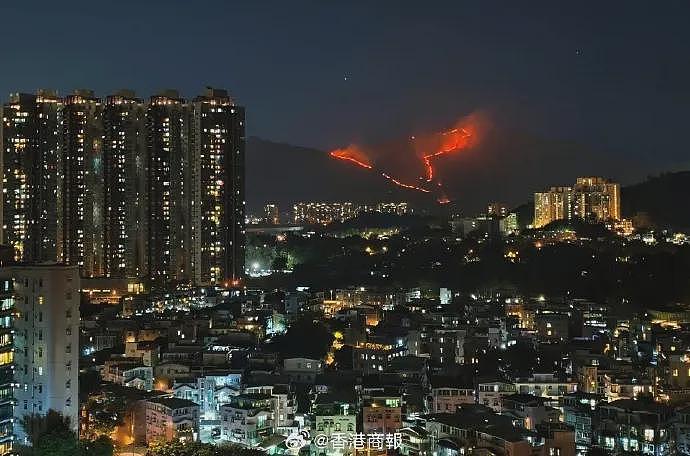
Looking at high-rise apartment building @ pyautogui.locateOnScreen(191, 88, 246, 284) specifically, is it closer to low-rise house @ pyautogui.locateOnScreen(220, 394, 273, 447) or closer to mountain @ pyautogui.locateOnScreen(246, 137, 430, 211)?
low-rise house @ pyautogui.locateOnScreen(220, 394, 273, 447)

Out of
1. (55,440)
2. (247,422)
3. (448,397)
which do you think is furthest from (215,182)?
(55,440)

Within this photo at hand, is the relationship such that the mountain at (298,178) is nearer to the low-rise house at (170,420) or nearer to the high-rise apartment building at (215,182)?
the high-rise apartment building at (215,182)

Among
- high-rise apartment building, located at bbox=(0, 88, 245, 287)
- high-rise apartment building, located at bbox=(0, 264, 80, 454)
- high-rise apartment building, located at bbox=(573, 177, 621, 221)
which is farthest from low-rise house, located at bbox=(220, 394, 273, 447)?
high-rise apartment building, located at bbox=(573, 177, 621, 221)

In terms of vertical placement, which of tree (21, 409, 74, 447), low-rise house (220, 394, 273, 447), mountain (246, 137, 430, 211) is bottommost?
low-rise house (220, 394, 273, 447)

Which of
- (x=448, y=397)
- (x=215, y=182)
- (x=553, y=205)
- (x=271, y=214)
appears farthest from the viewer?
(x=271, y=214)

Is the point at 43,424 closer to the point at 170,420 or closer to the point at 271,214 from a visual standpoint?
the point at 170,420

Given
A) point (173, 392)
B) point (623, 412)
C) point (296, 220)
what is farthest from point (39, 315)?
point (296, 220)
